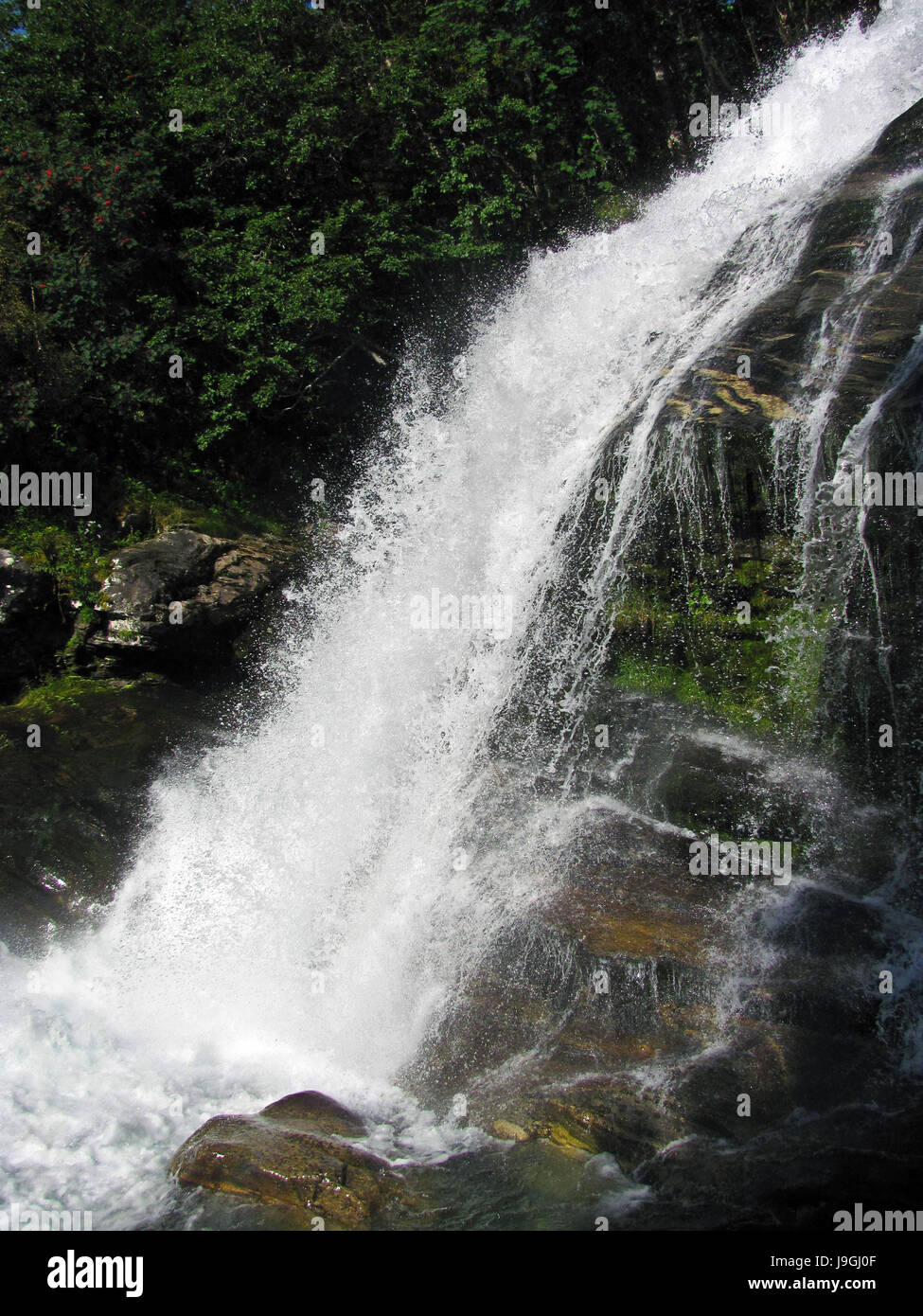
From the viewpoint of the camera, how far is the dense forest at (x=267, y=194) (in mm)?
11133

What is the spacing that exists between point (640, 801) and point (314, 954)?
277cm

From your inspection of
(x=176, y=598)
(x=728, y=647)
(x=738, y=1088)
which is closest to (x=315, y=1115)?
(x=738, y=1088)

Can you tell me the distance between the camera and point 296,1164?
4.61m

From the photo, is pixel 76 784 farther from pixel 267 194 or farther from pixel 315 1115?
pixel 267 194

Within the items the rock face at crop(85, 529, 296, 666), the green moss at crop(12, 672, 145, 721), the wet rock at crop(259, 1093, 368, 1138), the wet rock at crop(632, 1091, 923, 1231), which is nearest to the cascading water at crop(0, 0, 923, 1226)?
the wet rock at crop(259, 1093, 368, 1138)

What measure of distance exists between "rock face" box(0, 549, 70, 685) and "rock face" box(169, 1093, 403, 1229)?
19.9ft

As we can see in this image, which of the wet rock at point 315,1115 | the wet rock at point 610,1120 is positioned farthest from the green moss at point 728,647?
the wet rock at point 315,1115

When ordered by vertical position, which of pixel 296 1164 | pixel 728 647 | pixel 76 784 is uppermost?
pixel 728 647

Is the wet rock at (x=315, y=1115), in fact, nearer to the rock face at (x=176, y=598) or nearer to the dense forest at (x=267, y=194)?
the rock face at (x=176, y=598)

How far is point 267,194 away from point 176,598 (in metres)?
6.77
